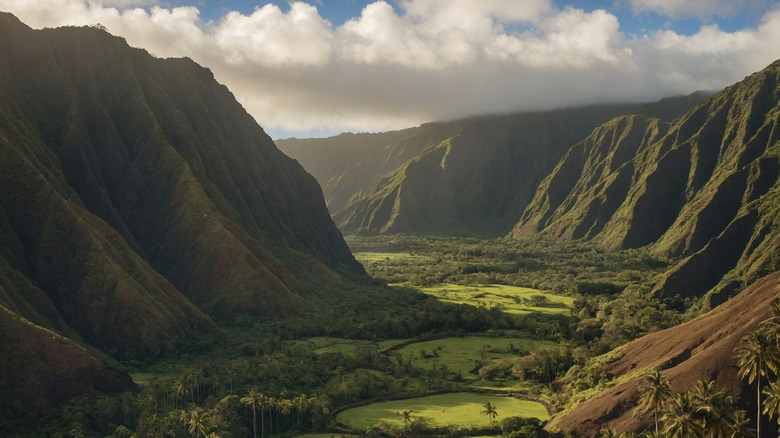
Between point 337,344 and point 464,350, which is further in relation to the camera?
point 337,344

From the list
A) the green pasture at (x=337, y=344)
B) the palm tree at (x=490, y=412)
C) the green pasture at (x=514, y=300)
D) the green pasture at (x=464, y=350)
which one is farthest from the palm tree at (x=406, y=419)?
the green pasture at (x=514, y=300)

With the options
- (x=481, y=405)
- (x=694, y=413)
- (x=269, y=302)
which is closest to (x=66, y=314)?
(x=269, y=302)

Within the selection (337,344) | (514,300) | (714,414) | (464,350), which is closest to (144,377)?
(337,344)

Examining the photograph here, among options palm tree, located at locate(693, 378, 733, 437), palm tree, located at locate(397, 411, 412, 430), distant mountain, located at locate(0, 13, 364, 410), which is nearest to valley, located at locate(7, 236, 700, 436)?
palm tree, located at locate(397, 411, 412, 430)

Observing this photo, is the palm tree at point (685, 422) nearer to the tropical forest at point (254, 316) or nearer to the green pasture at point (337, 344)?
the tropical forest at point (254, 316)

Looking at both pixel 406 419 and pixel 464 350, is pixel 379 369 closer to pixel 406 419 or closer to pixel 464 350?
pixel 464 350

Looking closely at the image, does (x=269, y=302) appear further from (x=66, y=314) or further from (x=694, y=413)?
(x=694, y=413)

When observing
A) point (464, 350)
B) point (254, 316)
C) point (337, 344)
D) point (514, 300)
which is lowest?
point (514, 300)
